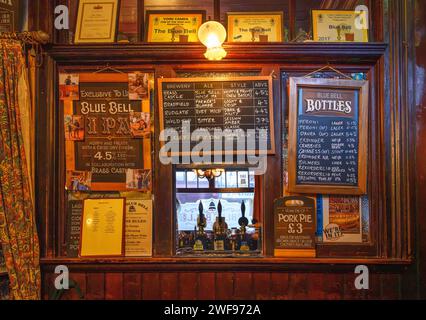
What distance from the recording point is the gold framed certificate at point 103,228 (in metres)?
4.50

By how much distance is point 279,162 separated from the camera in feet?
15.0

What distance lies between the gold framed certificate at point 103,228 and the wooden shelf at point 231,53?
1.60 meters

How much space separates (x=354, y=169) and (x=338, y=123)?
0.53 meters

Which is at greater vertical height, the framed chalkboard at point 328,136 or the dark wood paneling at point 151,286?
the framed chalkboard at point 328,136

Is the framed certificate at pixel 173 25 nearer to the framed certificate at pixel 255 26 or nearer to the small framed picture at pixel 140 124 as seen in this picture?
the framed certificate at pixel 255 26

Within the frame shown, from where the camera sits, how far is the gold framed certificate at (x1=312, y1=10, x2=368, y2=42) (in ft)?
15.3

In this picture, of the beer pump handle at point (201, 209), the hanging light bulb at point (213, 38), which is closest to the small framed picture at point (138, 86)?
the hanging light bulb at point (213, 38)

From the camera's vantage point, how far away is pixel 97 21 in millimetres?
4719

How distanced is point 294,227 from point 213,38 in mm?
2187

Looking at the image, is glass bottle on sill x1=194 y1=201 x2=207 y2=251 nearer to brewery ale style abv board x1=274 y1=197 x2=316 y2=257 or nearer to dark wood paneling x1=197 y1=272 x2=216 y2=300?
dark wood paneling x1=197 y1=272 x2=216 y2=300

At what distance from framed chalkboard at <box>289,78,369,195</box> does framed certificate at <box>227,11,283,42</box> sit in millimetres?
614

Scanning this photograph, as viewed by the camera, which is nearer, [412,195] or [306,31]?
[412,195]
